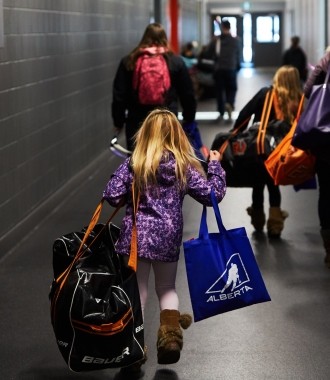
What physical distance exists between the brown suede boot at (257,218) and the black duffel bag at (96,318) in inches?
148

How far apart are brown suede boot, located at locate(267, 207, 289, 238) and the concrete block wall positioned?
1896 mm

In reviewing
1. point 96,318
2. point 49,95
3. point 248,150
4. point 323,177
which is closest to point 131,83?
point 248,150

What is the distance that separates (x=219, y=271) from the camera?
484 cm

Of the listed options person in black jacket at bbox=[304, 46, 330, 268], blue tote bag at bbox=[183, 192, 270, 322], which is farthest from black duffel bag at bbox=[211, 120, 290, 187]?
blue tote bag at bbox=[183, 192, 270, 322]

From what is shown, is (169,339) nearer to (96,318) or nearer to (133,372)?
(133,372)

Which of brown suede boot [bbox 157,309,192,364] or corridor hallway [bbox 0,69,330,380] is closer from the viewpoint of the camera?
brown suede boot [bbox 157,309,192,364]

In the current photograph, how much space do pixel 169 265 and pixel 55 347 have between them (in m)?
0.83

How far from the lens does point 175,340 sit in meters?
4.80

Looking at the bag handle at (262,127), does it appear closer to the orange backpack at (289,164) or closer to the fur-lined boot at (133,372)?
the orange backpack at (289,164)

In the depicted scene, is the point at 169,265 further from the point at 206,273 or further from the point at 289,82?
the point at 289,82

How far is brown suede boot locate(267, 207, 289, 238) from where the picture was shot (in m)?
8.12

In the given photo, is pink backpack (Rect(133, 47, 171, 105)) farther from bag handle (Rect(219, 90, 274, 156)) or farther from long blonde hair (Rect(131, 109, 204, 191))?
long blonde hair (Rect(131, 109, 204, 191))

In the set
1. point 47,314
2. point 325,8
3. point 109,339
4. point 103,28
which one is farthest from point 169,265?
point 325,8

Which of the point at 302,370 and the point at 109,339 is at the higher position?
the point at 109,339
